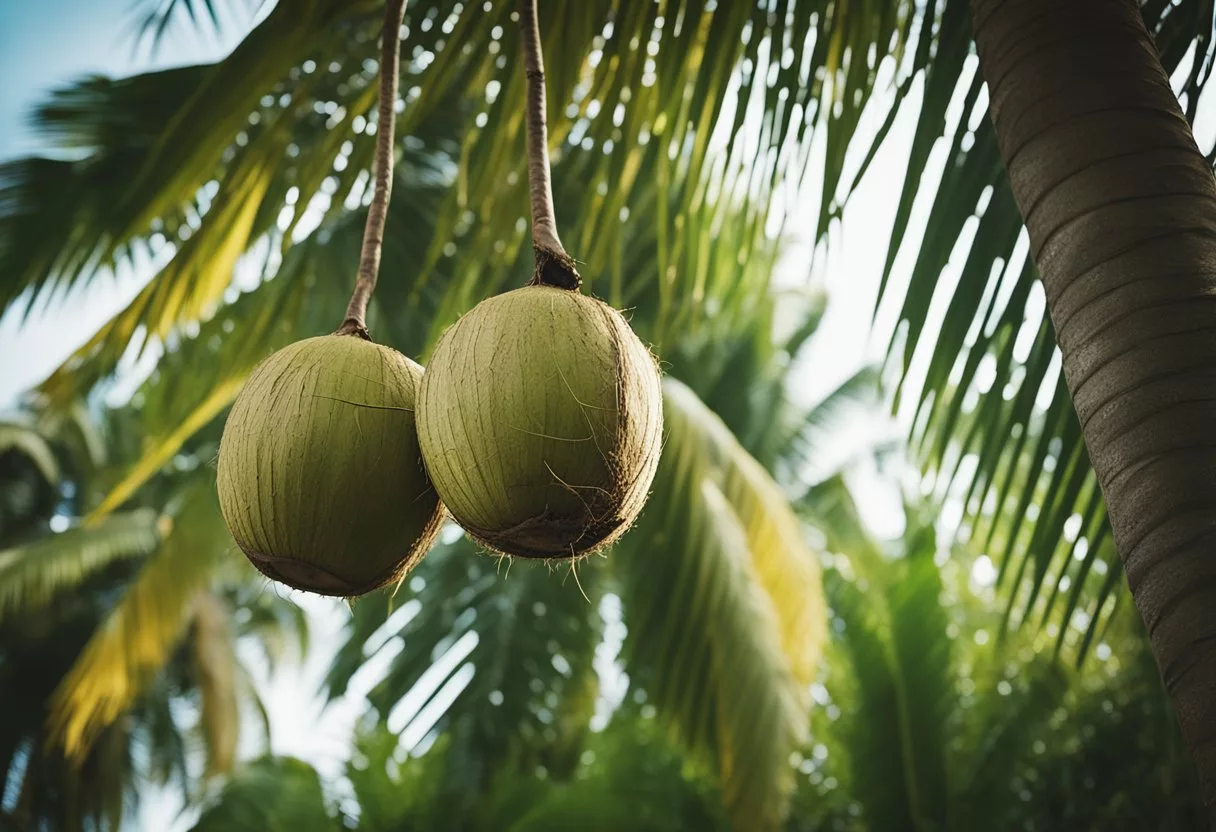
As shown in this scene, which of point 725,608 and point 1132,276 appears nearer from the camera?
point 1132,276

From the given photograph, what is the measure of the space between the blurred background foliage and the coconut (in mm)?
183

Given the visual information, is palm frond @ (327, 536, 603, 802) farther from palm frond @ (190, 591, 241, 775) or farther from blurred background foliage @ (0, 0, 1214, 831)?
palm frond @ (190, 591, 241, 775)

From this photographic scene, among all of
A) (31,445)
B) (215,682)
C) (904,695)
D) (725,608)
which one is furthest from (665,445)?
(31,445)

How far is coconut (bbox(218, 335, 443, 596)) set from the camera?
975 mm

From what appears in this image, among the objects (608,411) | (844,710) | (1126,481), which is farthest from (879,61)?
(844,710)

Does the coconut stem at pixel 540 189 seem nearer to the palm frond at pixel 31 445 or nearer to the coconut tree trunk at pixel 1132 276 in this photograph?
the coconut tree trunk at pixel 1132 276

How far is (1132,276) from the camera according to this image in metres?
1.07

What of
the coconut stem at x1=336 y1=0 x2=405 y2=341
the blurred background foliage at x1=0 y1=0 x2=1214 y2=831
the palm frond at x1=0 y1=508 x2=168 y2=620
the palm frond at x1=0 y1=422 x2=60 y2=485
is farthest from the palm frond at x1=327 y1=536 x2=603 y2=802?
the palm frond at x1=0 y1=422 x2=60 y2=485

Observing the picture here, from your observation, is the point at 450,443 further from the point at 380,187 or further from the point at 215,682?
the point at 215,682

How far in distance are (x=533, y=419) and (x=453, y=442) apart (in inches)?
2.8

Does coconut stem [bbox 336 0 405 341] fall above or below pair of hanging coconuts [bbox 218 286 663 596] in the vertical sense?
above

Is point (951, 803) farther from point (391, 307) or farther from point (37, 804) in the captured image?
point (37, 804)

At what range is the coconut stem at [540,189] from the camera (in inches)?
41.8

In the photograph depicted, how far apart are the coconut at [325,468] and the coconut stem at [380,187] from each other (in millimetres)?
104
